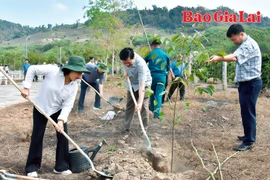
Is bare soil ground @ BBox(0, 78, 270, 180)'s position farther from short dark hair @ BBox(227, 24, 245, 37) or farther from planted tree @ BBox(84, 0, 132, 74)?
planted tree @ BBox(84, 0, 132, 74)

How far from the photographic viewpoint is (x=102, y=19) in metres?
18.5

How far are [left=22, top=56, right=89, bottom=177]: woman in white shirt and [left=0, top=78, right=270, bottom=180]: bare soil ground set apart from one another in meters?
0.23

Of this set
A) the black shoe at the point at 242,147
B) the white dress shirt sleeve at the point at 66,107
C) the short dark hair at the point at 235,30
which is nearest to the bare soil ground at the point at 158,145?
the black shoe at the point at 242,147

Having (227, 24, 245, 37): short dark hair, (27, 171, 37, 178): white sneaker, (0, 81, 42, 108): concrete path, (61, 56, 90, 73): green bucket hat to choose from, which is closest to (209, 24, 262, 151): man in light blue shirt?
(227, 24, 245, 37): short dark hair

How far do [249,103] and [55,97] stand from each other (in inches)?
94.4

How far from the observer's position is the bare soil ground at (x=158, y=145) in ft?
10.5

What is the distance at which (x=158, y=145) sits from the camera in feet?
13.8

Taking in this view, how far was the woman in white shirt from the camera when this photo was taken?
9.87ft

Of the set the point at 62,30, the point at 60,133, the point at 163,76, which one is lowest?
the point at 60,133

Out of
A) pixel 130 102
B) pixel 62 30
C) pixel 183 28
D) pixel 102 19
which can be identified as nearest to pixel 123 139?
pixel 130 102

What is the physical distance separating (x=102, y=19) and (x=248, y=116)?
15.7 meters

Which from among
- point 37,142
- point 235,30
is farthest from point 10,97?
point 235,30

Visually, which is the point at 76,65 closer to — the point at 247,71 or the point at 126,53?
the point at 126,53

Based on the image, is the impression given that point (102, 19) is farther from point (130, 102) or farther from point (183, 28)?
point (183, 28)
